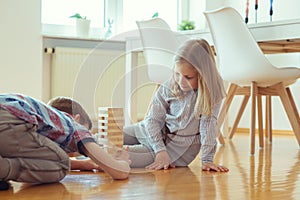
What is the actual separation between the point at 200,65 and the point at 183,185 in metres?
0.59

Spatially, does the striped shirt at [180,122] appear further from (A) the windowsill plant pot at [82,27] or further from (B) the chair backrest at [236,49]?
(A) the windowsill plant pot at [82,27]

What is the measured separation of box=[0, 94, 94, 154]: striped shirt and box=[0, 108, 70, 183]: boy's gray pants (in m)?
0.03

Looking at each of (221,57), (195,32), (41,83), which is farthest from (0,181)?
(41,83)

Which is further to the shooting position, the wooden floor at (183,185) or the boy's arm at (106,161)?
the boy's arm at (106,161)

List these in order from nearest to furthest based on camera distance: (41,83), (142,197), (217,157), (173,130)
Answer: (142,197) → (173,130) → (217,157) → (41,83)

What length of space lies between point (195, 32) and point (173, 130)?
140cm

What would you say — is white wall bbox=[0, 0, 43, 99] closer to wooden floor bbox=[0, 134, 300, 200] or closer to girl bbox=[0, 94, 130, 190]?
wooden floor bbox=[0, 134, 300, 200]

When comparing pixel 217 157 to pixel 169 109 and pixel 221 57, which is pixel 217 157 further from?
pixel 221 57

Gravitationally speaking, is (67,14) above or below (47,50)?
above

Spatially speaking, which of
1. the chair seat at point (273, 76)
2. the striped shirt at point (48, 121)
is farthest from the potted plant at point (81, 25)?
the striped shirt at point (48, 121)

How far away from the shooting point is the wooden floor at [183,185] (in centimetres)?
158

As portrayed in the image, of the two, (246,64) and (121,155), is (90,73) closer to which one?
(246,64)

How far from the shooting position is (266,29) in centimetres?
308

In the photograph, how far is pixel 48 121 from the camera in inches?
69.6
